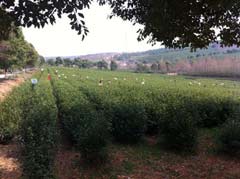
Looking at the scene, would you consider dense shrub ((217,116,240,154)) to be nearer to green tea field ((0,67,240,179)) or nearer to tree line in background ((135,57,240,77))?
green tea field ((0,67,240,179))

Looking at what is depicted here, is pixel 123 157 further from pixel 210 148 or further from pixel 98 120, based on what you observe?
pixel 210 148

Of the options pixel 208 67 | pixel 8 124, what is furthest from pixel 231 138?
pixel 208 67

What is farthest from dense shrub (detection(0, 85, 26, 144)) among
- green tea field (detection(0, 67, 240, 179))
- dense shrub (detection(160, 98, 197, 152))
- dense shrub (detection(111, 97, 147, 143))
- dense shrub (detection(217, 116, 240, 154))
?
dense shrub (detection(217, 116, 240, 154))

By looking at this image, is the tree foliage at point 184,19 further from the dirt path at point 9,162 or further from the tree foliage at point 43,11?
the dirt path at point 9,162

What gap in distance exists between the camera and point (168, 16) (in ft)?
16.5

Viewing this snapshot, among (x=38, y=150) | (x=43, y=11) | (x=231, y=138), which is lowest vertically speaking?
(x=231, y=138)

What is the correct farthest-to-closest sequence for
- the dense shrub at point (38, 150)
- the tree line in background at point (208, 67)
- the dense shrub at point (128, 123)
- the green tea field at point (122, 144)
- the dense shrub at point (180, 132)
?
1. the tree line in background at point (208, 67)
2. the dense shrub at point (128, 123)
3. the dense shrub at point (180, 132)
4. the green tea field at point (122, 144)
5. the dense shrub at point (38, 150)

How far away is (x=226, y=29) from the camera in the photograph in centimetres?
815

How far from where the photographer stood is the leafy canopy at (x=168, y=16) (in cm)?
354

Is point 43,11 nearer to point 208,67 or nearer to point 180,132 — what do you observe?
point 180,132

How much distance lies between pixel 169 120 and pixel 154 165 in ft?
5.65

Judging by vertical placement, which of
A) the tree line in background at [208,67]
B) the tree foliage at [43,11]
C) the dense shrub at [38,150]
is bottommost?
the tree line in background at [208,67]

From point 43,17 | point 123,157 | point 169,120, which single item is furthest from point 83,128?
point 43,17

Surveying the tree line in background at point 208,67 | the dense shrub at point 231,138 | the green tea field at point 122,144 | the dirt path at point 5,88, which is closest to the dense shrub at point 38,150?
the green tea field at point 122,144
